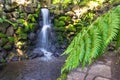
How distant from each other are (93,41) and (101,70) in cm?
278

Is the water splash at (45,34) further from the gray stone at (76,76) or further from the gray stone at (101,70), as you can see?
the gray stone at (76,76)

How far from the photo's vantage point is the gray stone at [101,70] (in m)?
3.43

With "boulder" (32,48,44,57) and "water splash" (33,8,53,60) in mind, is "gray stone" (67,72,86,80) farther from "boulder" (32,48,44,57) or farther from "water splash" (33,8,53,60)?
"water splash" (33,8,53,60)

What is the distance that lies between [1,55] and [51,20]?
239 cm

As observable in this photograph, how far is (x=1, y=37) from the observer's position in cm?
759

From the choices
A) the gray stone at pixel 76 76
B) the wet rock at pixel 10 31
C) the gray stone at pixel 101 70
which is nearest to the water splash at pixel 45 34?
the wet rock at pixel 10 31

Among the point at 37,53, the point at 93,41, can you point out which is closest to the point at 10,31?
the point at 37,53

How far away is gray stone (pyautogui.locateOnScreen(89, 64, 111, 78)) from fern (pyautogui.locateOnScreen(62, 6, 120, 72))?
97.6 inches

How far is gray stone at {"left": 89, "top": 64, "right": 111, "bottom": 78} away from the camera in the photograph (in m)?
3.43

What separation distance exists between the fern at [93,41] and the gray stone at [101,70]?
2.48 m

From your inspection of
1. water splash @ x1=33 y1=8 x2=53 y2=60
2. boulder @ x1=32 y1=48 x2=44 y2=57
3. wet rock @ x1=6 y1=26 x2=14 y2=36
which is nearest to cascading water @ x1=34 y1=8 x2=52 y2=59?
water splash @ x1=33 y1=8 x2=53 y2=60

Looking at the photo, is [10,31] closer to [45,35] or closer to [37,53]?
[37,53]

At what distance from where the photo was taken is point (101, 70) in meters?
3.60

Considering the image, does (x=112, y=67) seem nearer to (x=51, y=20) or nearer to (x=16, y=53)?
(x=16, y=53)
